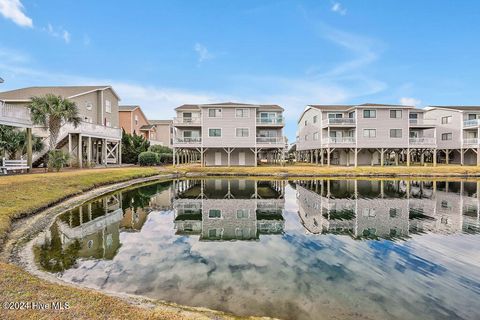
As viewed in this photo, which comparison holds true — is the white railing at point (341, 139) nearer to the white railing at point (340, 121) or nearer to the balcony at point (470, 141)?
the white railing at point (340, 121)

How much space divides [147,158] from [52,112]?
13971 mm

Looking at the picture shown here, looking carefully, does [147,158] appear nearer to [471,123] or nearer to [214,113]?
[214,113]

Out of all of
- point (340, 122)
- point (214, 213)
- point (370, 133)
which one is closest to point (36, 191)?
point (214, 213)

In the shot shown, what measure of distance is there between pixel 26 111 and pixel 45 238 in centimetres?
1824

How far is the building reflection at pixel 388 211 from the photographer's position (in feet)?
35.8

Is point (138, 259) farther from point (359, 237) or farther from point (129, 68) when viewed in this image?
point (129, 68)

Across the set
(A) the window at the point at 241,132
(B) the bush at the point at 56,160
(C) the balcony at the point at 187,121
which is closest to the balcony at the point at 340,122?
(A) the window at the point at 241,132

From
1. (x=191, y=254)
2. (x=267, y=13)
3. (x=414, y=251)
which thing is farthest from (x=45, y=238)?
(x=267, y=13)

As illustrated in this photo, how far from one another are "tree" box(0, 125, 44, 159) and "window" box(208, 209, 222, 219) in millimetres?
21149

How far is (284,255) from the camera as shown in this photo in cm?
809

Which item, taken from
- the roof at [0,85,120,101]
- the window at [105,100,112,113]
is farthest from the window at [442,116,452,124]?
the window at [105,100,112,113]

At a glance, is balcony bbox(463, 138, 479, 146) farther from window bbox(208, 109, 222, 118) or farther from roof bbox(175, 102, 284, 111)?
window bbox(208, 109, 222, 118)

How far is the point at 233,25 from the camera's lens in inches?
1626

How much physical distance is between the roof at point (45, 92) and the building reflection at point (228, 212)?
74.6 feet
